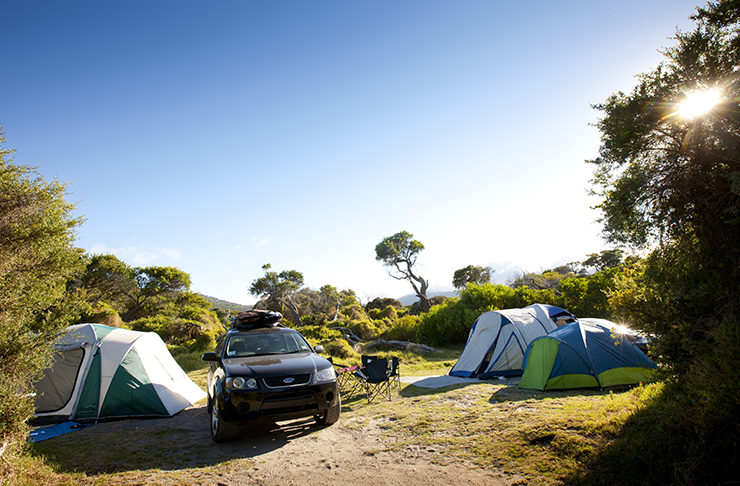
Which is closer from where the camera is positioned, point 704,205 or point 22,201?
point 704,205

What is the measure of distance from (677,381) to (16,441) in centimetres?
726

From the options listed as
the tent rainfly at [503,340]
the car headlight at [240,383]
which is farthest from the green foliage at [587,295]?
the car headlight at [240,383]

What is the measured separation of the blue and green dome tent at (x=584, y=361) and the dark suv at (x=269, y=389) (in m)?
5.13

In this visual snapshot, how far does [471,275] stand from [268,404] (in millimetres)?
42462

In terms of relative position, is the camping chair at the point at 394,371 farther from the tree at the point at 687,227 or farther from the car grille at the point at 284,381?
the tree at the point at 687,227

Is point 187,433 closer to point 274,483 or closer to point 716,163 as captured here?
point 274,483

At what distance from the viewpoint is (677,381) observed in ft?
14.1

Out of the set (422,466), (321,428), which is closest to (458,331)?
(321,428)

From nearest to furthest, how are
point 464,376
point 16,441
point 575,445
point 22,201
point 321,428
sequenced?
point 16,441, point 575,445, point 22,201, point 321,428, point 464,376

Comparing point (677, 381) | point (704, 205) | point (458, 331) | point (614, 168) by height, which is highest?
point (614, 168)

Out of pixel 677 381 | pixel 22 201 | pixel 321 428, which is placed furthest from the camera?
pixel 321 428

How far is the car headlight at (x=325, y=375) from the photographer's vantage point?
5.59 metres

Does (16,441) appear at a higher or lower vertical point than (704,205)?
lower

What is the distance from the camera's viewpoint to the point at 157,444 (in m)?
5.43
